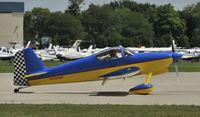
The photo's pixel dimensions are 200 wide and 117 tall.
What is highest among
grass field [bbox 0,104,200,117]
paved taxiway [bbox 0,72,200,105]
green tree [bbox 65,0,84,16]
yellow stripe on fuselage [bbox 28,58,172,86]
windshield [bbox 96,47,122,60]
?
green tree [bbox 65,0,84,16]

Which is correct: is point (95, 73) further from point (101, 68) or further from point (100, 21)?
point (100, 21)

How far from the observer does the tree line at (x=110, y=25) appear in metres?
143

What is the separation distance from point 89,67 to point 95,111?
21.0 ft

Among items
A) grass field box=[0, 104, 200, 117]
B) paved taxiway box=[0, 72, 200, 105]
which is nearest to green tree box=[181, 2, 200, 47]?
paved taxiway box=[0, 72, 200, 105]

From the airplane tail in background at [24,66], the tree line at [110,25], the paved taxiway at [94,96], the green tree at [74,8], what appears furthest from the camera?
the green tree at [74,8]

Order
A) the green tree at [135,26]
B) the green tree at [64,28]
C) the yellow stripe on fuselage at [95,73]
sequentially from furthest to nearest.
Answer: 1. the green tree at [135,26]
2. the green tree at [64,28]
3. the yellow stripe on fuselage at [95,73]

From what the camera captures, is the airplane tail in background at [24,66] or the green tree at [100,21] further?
the green tree at [100,21]

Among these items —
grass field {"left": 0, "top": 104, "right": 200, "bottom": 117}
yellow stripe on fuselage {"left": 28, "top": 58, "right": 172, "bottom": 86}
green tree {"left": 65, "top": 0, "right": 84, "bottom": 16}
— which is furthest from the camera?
green tree {"left": 65, "top": 0, "right": 84, "bottom": 16}

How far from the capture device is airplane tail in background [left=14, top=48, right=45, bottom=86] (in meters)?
19.3

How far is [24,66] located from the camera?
63.4 ft

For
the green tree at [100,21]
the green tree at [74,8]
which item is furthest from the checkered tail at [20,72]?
the green tree at [74,8]

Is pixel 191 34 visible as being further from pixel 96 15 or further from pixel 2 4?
pixel 2 4

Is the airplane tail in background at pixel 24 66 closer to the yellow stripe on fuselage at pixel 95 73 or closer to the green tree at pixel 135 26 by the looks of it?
the yellow stripe on fuselage at pixel 95 73

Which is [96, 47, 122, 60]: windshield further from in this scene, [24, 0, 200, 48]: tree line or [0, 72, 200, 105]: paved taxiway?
[24, 0, 200, 48]: tree line
